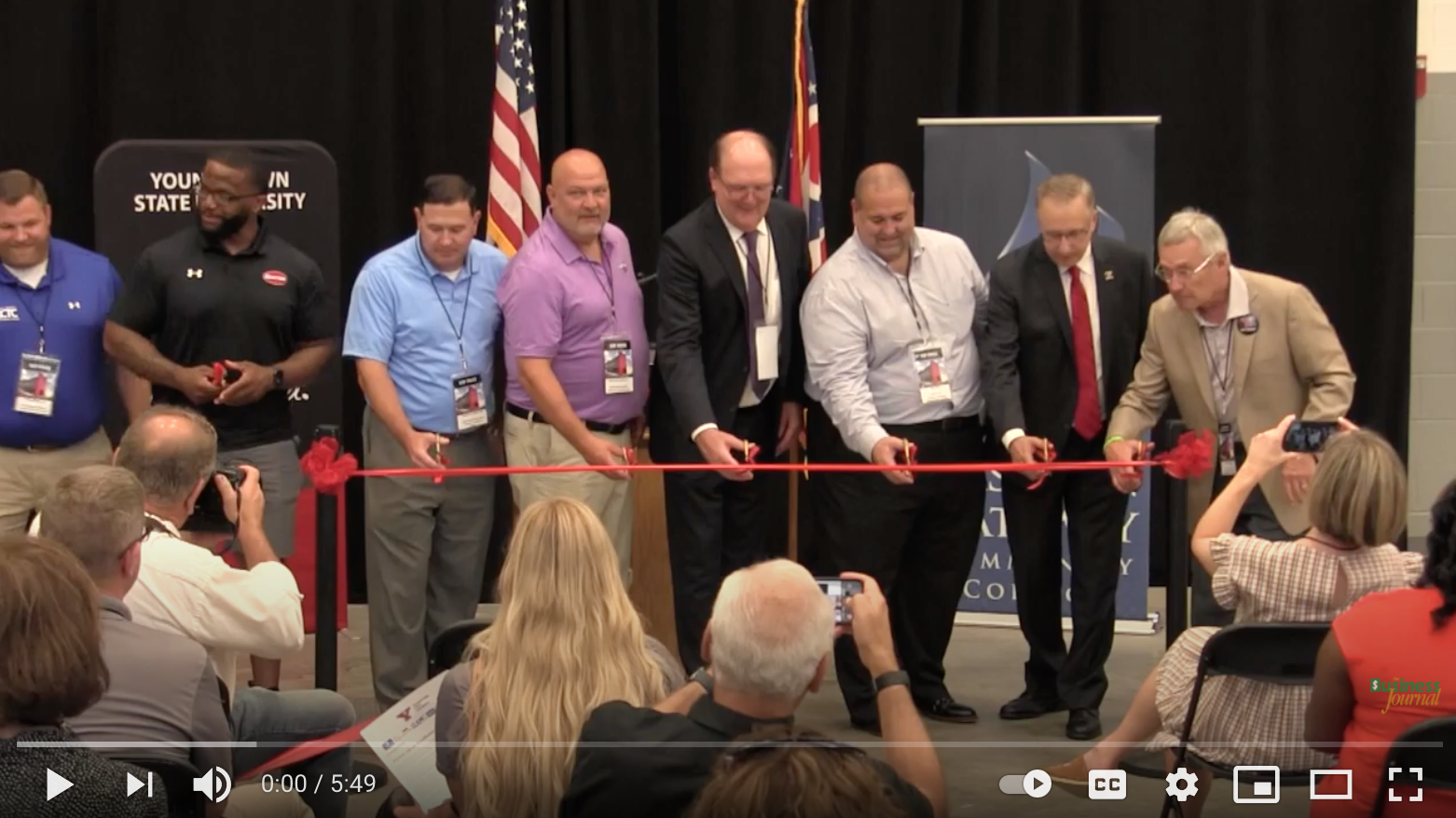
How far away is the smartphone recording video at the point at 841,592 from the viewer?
3.11 meters

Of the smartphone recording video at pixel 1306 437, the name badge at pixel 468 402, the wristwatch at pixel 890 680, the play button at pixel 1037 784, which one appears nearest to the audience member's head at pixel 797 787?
the wristwatch at pixel 890 680

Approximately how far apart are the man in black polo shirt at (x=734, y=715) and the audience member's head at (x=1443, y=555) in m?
0.99

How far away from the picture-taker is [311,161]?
6422 millimetres

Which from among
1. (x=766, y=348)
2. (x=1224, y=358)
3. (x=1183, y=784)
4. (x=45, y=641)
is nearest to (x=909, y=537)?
(x=766, y=348)

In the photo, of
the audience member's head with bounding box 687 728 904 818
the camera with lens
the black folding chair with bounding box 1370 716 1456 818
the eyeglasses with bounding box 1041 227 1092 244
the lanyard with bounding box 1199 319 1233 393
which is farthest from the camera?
the eyeglasses with bounding box 1041 227 1092 244

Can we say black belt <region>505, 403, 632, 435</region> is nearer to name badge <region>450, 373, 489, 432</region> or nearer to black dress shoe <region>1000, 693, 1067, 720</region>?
name badge <region>450, 373, 489, 432</region>

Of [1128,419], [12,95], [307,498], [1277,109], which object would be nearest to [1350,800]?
[1128,419]

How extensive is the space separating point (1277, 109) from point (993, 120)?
1616 mm

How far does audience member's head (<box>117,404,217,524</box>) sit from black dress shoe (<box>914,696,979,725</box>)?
257cm

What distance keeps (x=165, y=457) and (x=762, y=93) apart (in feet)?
13.8

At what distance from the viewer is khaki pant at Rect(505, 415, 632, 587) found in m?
5.41

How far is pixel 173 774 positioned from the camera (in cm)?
287

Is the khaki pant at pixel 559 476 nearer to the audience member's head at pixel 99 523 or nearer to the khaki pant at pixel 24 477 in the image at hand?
the khaki pant at pixel 24 477

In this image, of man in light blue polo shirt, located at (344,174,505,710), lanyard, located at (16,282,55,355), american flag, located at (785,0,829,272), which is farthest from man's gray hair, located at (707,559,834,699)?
american flag, located at (785,0,829,272)
